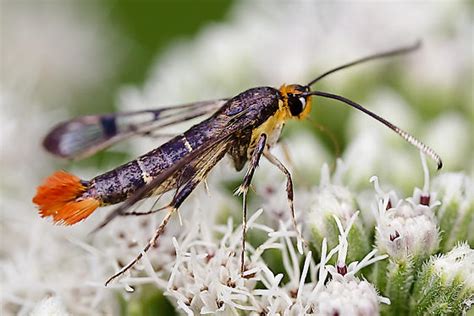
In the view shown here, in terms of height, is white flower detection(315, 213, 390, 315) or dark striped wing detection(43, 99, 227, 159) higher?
dark striped wing detection(43, 99, 227, 159)

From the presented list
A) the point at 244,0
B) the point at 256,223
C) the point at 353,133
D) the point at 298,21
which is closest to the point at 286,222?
the point at 256,223

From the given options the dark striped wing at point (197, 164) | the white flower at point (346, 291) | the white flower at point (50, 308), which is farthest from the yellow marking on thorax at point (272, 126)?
the white flower at point (50, 308)

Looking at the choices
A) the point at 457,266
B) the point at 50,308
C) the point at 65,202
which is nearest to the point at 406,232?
the point at 457,266

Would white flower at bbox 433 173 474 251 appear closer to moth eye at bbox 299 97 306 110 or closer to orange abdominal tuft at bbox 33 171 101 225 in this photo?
moth eye at bbox 299 97 306 110

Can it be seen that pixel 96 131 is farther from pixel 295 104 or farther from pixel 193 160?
pixel 295 104

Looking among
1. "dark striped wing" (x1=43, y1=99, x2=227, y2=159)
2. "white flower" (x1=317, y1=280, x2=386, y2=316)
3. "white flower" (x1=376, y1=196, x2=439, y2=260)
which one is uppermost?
"dark striped wing" (x1=43, y1=99, x2=227, y2=159)

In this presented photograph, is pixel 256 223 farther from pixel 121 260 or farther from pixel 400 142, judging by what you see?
pixel 400 142

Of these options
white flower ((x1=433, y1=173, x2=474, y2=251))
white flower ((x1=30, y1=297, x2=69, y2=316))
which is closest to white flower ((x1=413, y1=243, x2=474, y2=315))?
white flower ((x1=433, y1=173, x2=474, y2=251))
